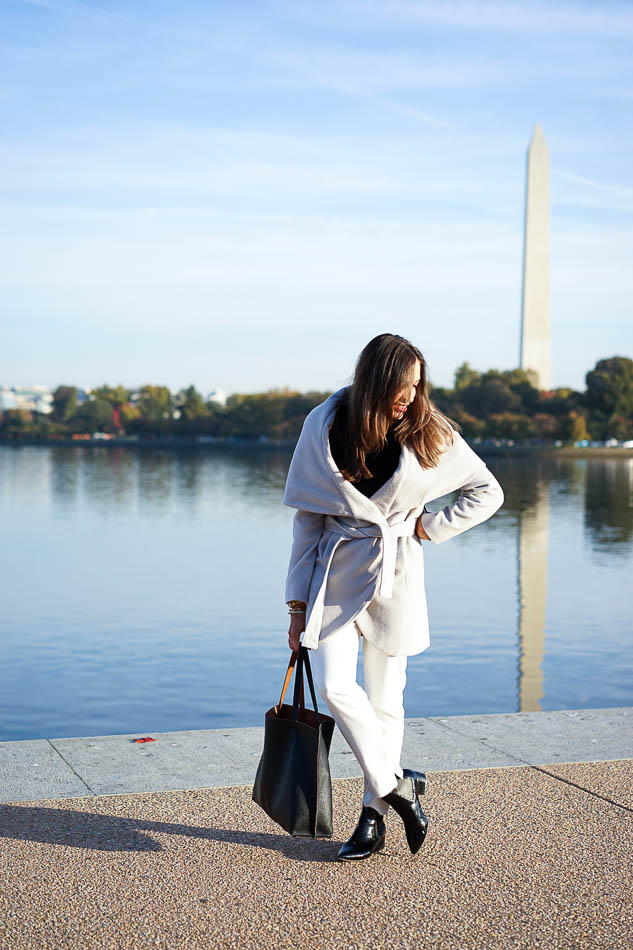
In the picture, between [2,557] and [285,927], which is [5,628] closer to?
[2,557]

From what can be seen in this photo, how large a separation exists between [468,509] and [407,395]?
45 centimetres

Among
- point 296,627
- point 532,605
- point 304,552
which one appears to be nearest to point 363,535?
point 304,552

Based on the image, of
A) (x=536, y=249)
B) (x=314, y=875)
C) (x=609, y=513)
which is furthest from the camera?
(x=536, y=249)

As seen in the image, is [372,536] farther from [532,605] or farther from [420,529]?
[532,605]

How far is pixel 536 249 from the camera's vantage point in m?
75.8

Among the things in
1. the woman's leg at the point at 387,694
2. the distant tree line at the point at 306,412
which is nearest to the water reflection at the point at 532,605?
the woman's leg at the point at 387,694

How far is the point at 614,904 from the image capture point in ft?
11.1

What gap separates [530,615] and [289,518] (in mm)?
14792

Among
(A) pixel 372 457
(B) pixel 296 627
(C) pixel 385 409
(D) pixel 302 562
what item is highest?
(C) pixel 385 409

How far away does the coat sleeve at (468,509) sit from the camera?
12.7ft

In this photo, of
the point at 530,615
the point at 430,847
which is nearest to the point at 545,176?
the point at 530,615

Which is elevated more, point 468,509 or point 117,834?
point 468,509

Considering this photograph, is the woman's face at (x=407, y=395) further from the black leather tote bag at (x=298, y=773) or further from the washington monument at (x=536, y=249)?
the washington monument at (x=536, y=249)

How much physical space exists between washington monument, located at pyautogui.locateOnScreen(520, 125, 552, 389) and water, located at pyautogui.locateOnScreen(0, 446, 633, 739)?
5085cm
